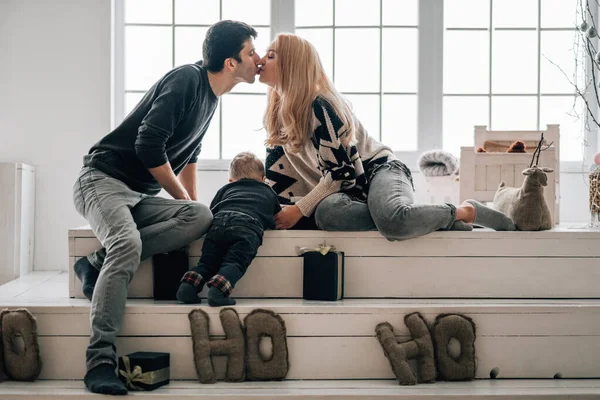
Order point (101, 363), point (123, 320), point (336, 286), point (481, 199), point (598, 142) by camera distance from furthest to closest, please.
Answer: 1. point (598, 142)
2. point (481, 199)
3. point (336, 286)
4. point (123, 320)
5. point (101, 363)

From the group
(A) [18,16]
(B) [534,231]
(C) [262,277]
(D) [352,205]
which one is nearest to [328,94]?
(D) [352,205]

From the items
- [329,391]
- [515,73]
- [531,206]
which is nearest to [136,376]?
[329,391]

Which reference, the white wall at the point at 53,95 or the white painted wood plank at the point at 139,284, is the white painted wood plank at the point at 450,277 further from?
the white wall at the point at 53,95

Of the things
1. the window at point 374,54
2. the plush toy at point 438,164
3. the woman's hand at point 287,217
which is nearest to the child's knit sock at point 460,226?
the woman's hand at point 287,217

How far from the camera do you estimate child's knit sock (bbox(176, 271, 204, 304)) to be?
218 cm

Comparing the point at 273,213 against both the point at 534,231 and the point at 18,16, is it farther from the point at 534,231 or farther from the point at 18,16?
the point at 18,16

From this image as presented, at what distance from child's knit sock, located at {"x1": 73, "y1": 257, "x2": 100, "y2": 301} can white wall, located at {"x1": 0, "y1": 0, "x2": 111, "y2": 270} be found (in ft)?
5.38

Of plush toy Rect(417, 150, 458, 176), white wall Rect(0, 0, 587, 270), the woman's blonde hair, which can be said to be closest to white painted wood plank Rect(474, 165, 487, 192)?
plush toy Rect(417, 150, 458, 176)

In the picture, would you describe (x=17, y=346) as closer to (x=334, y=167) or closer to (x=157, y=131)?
(x=157, y=131)

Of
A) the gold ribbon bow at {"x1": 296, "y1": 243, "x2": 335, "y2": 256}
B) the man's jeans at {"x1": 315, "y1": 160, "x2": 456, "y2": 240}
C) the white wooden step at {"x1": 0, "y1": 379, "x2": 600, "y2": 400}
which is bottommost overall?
the white wooden step at {"x1": 0, "y1": 379, "x2": 600, "y2": 400}

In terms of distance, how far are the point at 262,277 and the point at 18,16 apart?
2.35 metres

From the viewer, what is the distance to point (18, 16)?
3.86 meters

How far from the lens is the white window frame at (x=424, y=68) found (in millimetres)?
4043

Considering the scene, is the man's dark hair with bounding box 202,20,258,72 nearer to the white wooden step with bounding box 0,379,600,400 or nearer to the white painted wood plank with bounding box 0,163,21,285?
the white wooden step with bounding box 0,379,600,400
